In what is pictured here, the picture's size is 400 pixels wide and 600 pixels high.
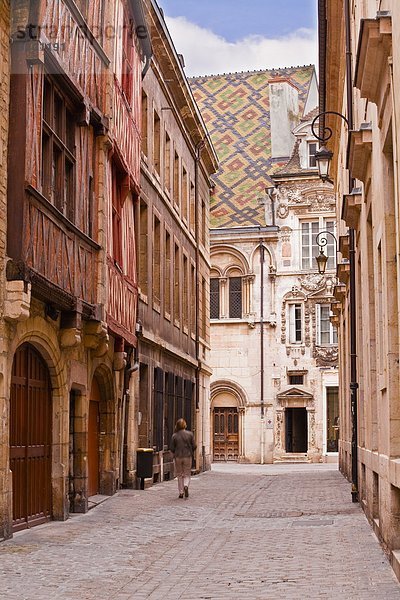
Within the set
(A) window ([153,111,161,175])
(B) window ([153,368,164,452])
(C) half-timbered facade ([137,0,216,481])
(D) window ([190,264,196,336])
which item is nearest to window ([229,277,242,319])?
(C) half-timbered facade ([137,0,216,481])

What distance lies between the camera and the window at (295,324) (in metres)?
39.9

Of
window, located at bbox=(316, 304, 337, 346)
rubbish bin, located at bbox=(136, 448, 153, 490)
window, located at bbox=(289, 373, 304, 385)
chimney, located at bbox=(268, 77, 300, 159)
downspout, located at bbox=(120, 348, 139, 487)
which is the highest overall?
chimney, located at bbox=(268, 77, 300, 159)

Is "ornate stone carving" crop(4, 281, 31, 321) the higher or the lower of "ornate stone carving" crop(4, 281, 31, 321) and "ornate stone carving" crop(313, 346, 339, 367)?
the lower

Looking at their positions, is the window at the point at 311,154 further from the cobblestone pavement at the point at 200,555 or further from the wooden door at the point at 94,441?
the cobblestone pavement at the point at 200,555

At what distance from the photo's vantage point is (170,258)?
24.7m

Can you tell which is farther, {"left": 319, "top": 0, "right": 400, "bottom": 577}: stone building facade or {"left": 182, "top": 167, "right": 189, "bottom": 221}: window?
{"left": 182, "top": 167, "right": 189, "bottom": 221}: window

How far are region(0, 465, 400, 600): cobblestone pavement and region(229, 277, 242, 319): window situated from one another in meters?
24.5

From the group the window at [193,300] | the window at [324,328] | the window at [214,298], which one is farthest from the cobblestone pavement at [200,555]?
the window at [214,298]

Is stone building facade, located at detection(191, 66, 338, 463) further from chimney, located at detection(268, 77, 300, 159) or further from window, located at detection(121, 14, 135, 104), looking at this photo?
window, located at detection(121, 14, 135, 104)

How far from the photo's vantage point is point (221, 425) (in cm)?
4016

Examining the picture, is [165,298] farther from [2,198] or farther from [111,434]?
[2,198]

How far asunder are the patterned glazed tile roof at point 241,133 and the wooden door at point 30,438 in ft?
95.9

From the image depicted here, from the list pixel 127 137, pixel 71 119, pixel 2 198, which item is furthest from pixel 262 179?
pixel 2 198

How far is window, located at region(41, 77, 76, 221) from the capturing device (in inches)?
496
